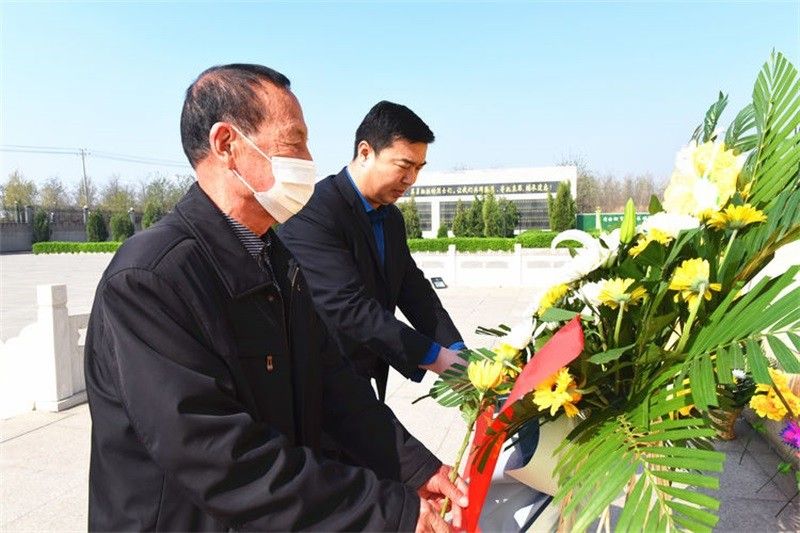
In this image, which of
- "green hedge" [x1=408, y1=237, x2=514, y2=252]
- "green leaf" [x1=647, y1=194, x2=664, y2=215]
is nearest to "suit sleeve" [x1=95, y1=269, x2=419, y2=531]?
"green leaf" [x1=647, y1=194, x2=664, y2=215]

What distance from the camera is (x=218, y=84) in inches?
47.2

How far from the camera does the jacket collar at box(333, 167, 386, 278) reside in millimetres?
2197

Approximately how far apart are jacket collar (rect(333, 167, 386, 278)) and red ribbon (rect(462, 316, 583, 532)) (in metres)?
1.11

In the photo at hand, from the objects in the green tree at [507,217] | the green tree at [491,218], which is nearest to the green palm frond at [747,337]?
the green tree at [491,218]

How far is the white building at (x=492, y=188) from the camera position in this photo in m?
39.0

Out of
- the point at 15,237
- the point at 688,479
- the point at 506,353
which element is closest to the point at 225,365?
the point at 506,353

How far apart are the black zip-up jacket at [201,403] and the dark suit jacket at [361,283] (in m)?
0.70

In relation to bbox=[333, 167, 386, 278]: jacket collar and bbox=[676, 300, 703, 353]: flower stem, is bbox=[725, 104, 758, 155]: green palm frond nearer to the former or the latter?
bbox=[676, 300, 703, 353]: flower stem

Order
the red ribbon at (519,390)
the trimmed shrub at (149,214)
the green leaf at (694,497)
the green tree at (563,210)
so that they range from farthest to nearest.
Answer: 1. the trimmed shrub at (149,214)
2. the green tree at (563,210)
3. the red ribbon at (519,390)
4. the green leaf at (694,497)

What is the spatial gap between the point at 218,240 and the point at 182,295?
0.51ft

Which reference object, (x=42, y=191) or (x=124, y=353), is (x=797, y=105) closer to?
(x=124, y=353)

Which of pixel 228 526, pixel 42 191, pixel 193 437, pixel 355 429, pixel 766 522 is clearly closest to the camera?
pixel 193 437

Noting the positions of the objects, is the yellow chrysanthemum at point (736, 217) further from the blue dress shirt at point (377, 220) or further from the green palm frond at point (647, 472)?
the blue dress shirt at point (377, 220)

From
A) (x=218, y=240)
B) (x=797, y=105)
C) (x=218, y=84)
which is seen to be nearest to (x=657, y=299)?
(x=797, y=105)
